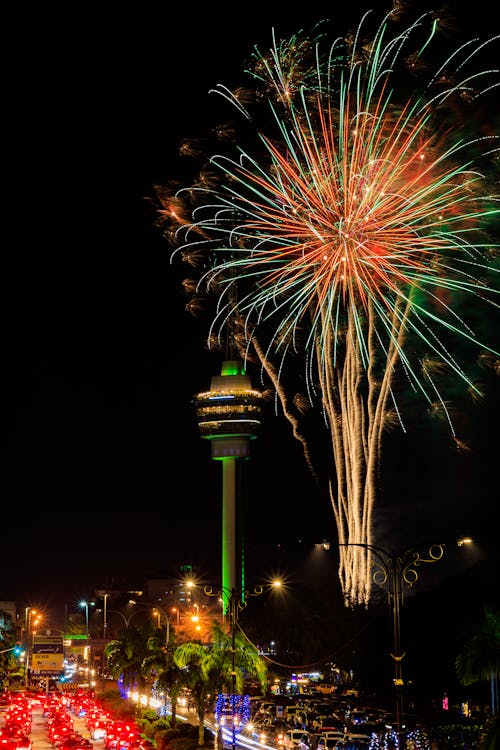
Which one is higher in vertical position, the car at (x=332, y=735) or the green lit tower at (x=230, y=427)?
the green lit tower at (x=230, y=427)

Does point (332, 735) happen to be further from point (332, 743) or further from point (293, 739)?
point (293, 739)

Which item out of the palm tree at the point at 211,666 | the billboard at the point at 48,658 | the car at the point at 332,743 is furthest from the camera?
the billboard at the point at 48,658

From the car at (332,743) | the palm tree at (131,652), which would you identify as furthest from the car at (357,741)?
the palm tree at (131,652)

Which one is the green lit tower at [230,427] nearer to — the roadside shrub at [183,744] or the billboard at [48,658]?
the billboard at [48,658]

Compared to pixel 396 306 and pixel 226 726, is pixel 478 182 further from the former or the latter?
pixel 226 726

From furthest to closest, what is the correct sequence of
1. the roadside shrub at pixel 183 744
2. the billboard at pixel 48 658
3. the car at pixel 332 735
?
the billboard at pixel 48 658, the car at pixel 332 735, the roadside shrub at pixel 183 744

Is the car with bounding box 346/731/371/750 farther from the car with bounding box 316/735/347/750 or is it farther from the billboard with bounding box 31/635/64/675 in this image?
the billboard with bounding box 31/635/64/675

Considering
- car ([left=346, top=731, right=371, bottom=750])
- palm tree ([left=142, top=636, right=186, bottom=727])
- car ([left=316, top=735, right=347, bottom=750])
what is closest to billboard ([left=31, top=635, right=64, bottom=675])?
palm tree ([left=142, top=636, right=186, bottom=727])
